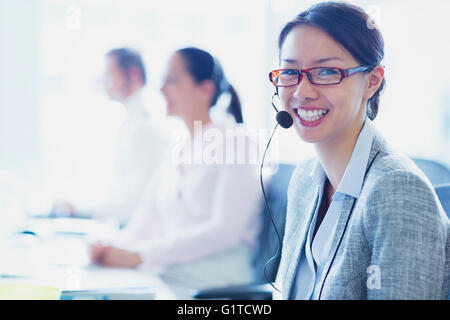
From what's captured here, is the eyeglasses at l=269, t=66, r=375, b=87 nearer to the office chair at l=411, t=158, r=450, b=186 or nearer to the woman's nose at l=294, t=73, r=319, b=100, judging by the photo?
the woman's nose at l=294, t=73, r=319, b=100

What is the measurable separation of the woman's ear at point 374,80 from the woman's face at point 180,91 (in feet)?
2.03

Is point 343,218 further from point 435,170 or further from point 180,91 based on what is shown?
point 180,91

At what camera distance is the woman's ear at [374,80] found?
0.84 m

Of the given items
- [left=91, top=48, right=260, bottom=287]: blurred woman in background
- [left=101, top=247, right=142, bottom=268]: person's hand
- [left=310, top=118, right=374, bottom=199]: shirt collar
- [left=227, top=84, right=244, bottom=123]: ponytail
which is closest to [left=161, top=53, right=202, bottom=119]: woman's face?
[left=91, top=48, right=260, bottom=287]: blurred woman in background

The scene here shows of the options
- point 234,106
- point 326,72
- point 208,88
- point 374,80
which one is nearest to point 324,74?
point 326,72

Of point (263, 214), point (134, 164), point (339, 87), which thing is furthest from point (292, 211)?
point (134, 164)

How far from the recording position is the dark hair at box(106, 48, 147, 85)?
5.14 ft

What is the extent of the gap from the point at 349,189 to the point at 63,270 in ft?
2.50

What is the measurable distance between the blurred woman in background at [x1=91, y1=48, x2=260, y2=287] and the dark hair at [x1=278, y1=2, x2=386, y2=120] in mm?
450

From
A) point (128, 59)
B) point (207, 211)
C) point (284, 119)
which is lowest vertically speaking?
point (207, 211)

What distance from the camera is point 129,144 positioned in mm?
1670

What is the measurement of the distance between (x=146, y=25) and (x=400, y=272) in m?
0.99

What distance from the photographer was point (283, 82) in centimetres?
84

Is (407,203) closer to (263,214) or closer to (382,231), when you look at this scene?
(382,231)
